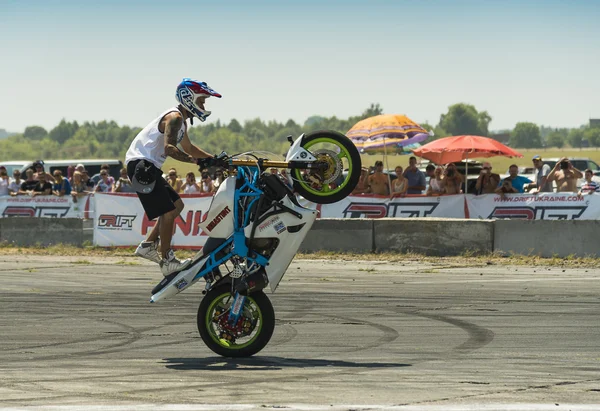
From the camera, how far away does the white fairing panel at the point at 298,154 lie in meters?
7.97

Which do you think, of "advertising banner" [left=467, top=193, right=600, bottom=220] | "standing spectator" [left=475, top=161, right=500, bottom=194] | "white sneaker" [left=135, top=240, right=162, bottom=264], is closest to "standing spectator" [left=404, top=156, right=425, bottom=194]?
"standing spectator" [left=475, top=161, right=500, bottom=194]

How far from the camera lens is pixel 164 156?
8430 millimetres

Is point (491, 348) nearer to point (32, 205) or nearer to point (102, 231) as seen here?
point (102, 231)

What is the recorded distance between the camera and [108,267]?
1667cm

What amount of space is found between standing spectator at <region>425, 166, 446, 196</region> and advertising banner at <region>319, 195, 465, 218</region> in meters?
0.61

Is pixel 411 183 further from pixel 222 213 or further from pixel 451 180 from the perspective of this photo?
pixel 222 213

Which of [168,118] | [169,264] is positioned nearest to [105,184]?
[169,264]

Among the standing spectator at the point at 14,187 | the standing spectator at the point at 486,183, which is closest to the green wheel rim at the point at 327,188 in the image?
the standing spectator at the point at 486,183

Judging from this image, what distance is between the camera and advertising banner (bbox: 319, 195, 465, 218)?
750 inches

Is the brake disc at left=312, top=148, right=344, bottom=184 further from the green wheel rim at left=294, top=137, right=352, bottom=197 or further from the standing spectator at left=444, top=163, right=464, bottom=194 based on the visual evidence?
the standing spectator at left=444, top=163, right=464, bottom=194

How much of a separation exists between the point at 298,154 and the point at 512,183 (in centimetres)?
1278

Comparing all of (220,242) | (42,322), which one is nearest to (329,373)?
(220,242)

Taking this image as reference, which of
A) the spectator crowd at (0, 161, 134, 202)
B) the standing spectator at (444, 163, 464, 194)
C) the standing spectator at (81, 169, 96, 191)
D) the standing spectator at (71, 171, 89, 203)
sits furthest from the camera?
the standing spectator at (81, 169, 96, 191)

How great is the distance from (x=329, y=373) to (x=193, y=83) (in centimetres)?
270
